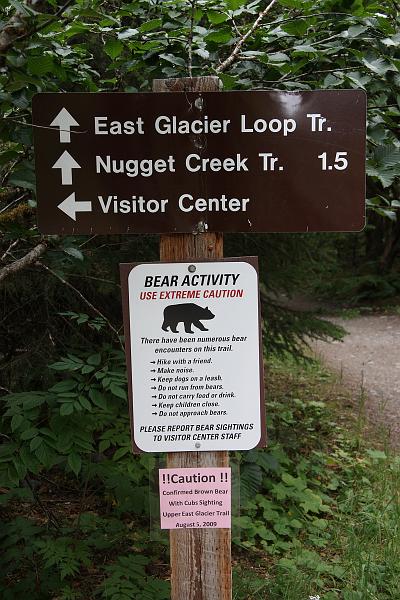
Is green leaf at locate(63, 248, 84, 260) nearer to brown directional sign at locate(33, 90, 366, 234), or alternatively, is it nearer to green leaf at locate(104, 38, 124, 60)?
brown directional sign at locate(33, 90, 366, 234)

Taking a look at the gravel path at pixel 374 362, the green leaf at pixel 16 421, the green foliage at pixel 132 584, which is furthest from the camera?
the gravel path at pixel 374 362

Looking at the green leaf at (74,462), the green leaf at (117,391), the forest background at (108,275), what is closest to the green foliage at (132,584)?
the forest background at (108,275)

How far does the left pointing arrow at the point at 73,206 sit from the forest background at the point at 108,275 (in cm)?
27

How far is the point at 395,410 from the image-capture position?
23.6ft

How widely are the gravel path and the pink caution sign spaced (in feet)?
14.5

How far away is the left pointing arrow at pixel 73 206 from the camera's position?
6.37ft

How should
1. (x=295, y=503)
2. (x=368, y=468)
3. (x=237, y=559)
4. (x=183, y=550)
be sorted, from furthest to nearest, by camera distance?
(x=368, y=468), (x=295, y=503), (x=237, y=559), (x=183, y=550)

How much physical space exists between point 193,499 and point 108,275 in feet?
8.81

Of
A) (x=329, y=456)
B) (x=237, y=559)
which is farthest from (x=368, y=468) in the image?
(x=237, y=559)

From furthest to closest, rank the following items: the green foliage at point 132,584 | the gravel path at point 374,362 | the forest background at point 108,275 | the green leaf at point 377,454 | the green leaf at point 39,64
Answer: the gravel path at point 374,362, the green leaf at point 377,454, the green foliage at point 132,584, the forest background at point 108,275, the green leaf at point 39,64

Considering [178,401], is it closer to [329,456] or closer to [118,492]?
[118,492]

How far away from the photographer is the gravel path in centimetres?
714

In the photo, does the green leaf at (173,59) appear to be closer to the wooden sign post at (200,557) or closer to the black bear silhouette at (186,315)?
the black bear silhouette at (186,315)

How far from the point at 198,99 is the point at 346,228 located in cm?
62
